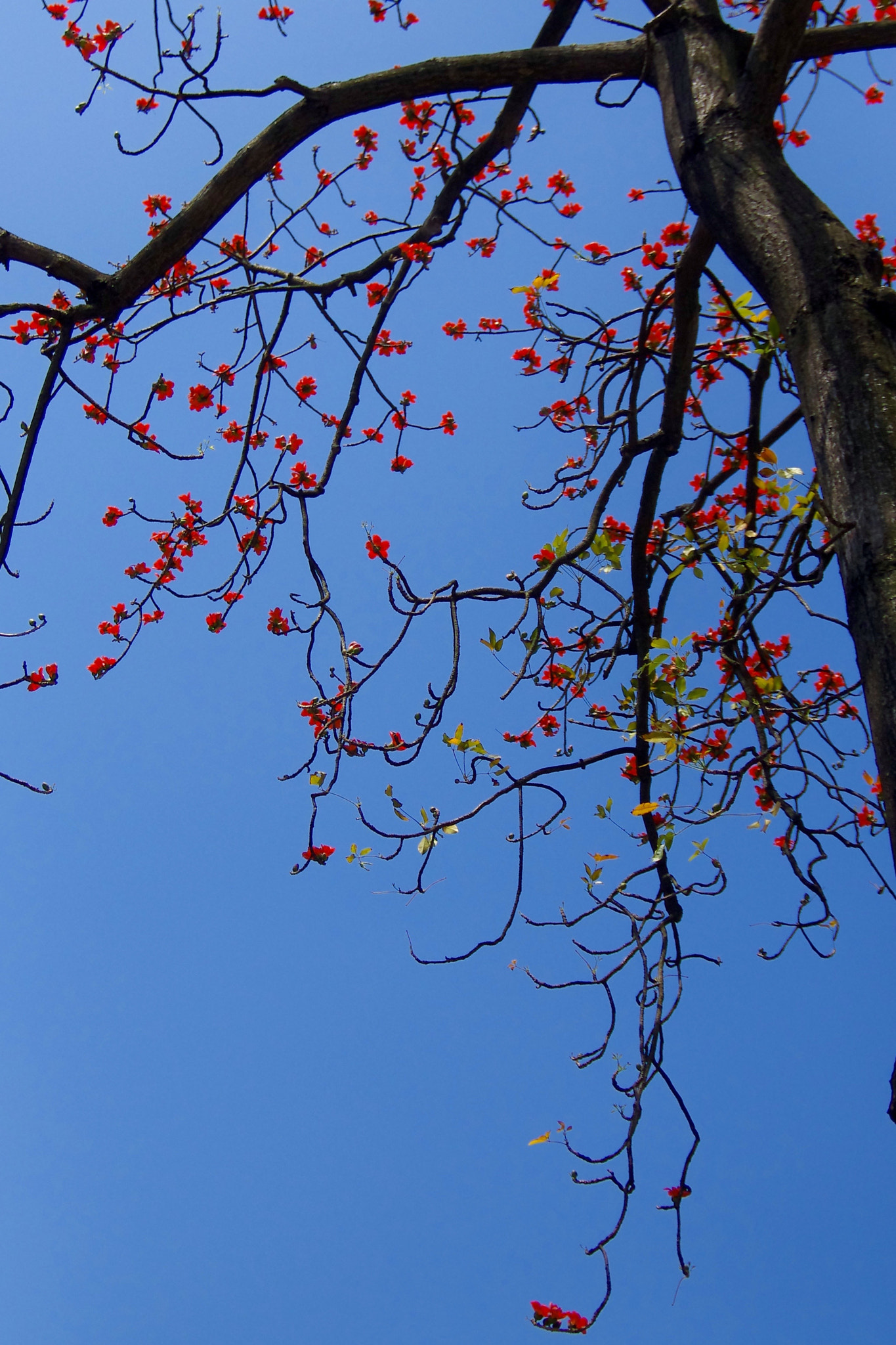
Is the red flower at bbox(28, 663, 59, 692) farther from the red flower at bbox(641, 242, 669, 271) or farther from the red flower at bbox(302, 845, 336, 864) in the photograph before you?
the red flower at bbox(641, 242, 669, 271)

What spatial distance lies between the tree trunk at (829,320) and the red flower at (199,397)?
2.40 metres

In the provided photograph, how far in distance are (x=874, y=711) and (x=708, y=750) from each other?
4.73 feet

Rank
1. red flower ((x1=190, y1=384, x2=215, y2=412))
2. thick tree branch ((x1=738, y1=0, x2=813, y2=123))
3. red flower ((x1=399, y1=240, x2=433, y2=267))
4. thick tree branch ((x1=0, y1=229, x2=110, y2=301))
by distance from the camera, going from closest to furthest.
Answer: thick tree branch ((x1=738, y1=0, x2=813, y2=123)), thick tree branch ((x1=0, y1=229, x2=110, y2=301)), red flower ((x1=399, y1=240, x2=433, y2=267)), red flower ((x1=190, y1=384, x2=215, y2=412))

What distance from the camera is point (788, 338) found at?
171 cm

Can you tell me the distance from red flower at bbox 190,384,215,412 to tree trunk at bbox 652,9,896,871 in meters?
2.40

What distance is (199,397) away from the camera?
398 cm

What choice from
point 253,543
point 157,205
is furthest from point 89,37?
point 253,543

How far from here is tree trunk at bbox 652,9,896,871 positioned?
1372 millimetres

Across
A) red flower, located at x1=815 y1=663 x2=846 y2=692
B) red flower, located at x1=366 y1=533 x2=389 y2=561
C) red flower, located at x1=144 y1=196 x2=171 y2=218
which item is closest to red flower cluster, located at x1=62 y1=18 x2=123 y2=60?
red flower, located at x1=144 y1=196 x2=171 y2=218

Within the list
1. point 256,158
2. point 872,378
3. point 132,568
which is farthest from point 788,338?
point 132,568

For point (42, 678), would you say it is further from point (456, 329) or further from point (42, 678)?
point (456, 329)

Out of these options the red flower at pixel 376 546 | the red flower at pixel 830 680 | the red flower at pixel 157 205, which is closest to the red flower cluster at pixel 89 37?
the red flower at pixel 157 205

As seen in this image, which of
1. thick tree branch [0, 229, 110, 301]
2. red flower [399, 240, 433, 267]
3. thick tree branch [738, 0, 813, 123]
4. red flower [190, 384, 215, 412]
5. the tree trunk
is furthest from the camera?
red flower [190, 384, 215, 412]

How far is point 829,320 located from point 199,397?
3037 millimetres
